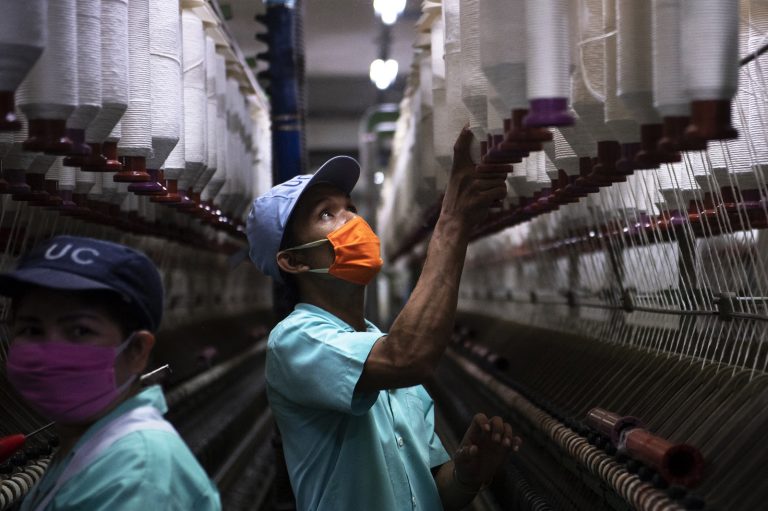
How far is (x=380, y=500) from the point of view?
256 centimetres

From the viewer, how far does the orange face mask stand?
2.69 m

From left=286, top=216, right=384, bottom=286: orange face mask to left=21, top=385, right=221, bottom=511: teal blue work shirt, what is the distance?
37.4 inches

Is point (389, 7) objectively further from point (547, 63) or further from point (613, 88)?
point (547, 63)

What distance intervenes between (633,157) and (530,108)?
1.18 feet

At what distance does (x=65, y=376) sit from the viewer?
1.87 metres

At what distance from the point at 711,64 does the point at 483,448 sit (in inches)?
54.0

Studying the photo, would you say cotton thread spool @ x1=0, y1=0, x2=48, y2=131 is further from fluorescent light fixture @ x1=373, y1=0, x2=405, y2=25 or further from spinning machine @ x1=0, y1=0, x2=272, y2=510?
fluorescent light fixture @ x1=373, y1=0, x2=405, y2=25

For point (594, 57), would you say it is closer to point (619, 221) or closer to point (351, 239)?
point (351, 239)

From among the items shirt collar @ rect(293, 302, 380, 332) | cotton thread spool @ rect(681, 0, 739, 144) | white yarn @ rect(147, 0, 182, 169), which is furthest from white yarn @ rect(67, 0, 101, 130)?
cotton thread spool @ rect(681, 0, 739, 144)

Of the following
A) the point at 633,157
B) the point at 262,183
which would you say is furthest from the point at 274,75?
the point at 633,157

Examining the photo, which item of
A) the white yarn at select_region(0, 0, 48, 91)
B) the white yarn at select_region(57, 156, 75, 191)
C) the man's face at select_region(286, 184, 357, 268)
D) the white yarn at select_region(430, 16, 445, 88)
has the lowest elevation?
the man's face at select_region(286, 184, 357, 268)

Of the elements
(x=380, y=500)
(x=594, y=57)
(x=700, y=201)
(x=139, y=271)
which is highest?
(x=594, y=57)

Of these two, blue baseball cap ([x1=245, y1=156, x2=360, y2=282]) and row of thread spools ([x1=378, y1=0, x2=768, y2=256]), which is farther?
blue baseball cap ([x1=245, y1=156, x2=360, y2=282])

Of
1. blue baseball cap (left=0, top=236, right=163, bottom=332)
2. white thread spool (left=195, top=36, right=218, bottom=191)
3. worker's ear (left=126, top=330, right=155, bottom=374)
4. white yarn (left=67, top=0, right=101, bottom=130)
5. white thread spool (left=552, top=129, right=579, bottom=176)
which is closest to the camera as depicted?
blue baseball cap (left=0, top=236, right=163, bottom=332)
